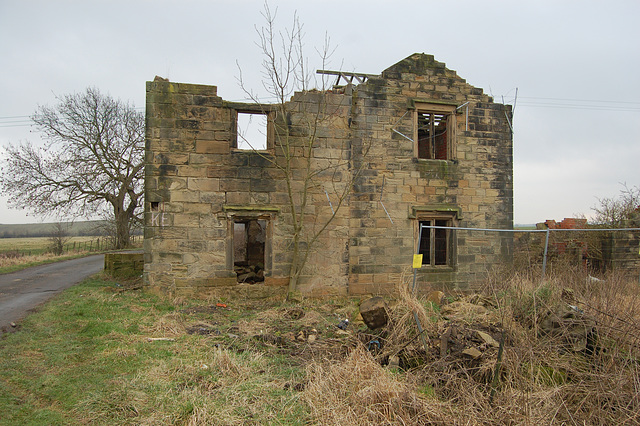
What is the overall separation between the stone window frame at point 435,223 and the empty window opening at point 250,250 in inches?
168

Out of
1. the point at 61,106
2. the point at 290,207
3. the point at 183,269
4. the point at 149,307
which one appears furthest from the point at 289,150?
the point at 61,106

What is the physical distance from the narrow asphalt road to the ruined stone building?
8.66 feet

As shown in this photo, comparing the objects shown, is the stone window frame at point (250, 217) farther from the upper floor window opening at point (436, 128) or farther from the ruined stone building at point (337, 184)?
the upper floor window opening at point (436, 128)

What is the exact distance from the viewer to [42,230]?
245 feet

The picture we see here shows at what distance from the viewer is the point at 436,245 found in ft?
35.8

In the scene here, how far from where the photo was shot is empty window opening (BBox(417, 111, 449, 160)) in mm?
10844

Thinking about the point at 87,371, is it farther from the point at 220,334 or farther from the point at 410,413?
the point at 410,413

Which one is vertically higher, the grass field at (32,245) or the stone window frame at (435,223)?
the stone window frame at (435,223)

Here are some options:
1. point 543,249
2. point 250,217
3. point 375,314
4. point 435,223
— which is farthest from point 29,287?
point 543,249

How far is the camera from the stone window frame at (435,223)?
1023cm

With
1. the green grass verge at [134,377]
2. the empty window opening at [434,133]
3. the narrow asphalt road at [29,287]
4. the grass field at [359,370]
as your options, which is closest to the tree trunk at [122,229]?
the narrow asphalt road at [29,287]

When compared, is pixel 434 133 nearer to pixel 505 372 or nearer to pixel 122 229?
pixel 505 372

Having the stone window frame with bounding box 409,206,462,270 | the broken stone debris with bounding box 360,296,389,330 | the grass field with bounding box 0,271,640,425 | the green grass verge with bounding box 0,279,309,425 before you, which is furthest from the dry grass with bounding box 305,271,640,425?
the stone window frame with bounding box 409,206,462,270

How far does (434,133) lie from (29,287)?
1309 centimetres
